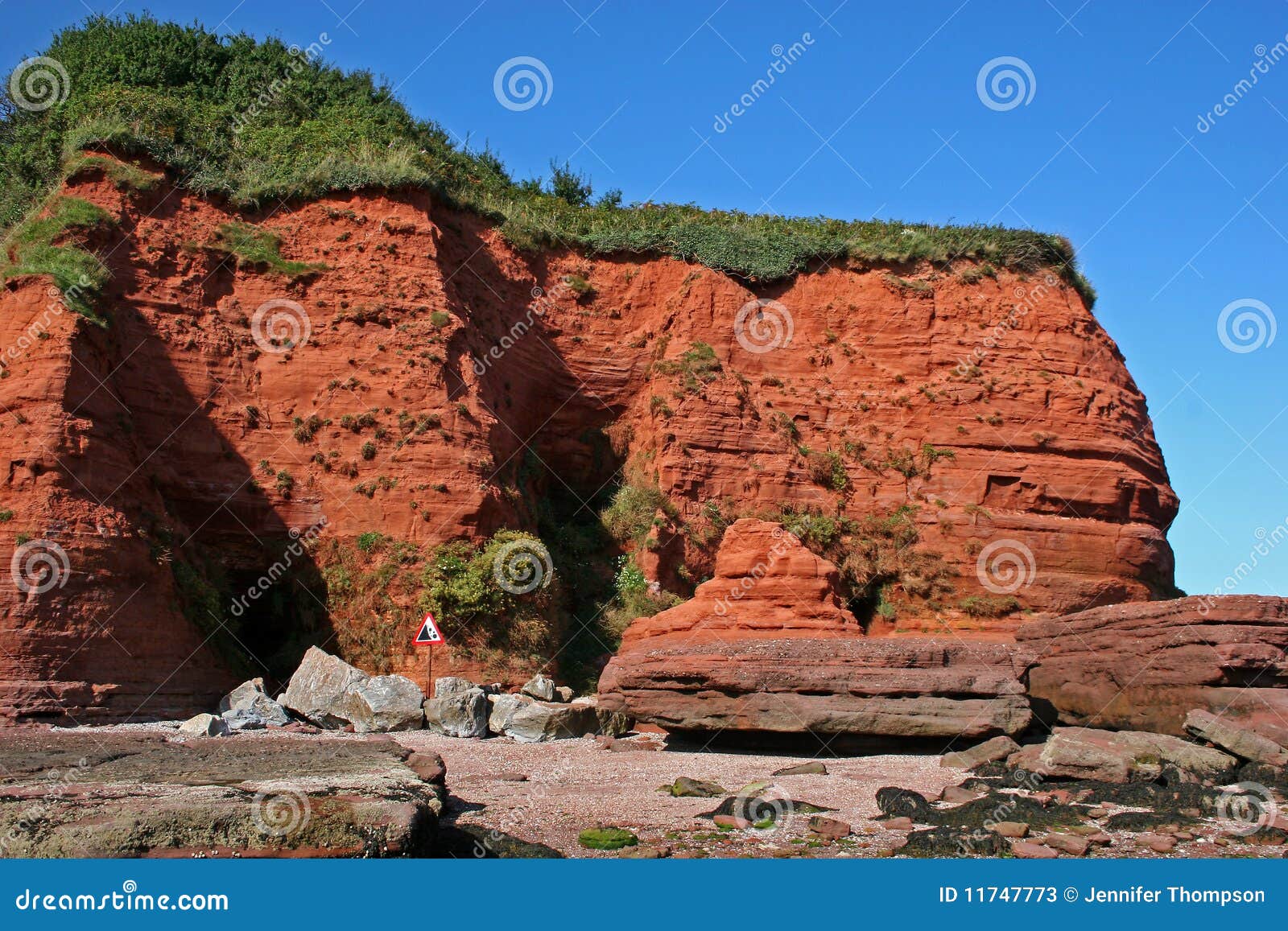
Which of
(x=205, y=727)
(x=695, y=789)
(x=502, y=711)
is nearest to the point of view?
(x=695, y=789)

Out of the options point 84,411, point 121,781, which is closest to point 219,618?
point 84,411

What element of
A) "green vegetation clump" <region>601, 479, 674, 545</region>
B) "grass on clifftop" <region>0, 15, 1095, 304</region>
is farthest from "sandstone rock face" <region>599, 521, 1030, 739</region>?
"grass on clifftop" <region>0, 15, 1095, 304</region>

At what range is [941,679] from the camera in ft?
44.5

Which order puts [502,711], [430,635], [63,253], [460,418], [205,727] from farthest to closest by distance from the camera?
1. [460,418]
2. [63,253]
3. [430,635]
4. [502,711]
5. [205,727]

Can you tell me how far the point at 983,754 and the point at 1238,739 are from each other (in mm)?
2792

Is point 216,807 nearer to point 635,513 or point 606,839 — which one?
point 606,839

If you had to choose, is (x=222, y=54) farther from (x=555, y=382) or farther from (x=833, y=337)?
(x=833, y=337)

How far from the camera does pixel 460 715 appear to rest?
49.1ft

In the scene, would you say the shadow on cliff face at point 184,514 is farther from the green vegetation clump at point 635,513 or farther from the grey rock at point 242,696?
the green vegetation clump at point 635,513

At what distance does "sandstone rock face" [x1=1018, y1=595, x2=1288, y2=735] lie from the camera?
13055 millimetres

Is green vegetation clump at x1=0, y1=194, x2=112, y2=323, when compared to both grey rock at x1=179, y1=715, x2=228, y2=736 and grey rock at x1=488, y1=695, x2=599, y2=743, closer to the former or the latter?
grey rock at x1=179, y1=715, x2=228, y2=736

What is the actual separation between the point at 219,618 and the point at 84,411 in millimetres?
4076

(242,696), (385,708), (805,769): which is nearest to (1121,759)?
(805,769)

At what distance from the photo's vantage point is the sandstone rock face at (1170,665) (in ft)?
42.8
